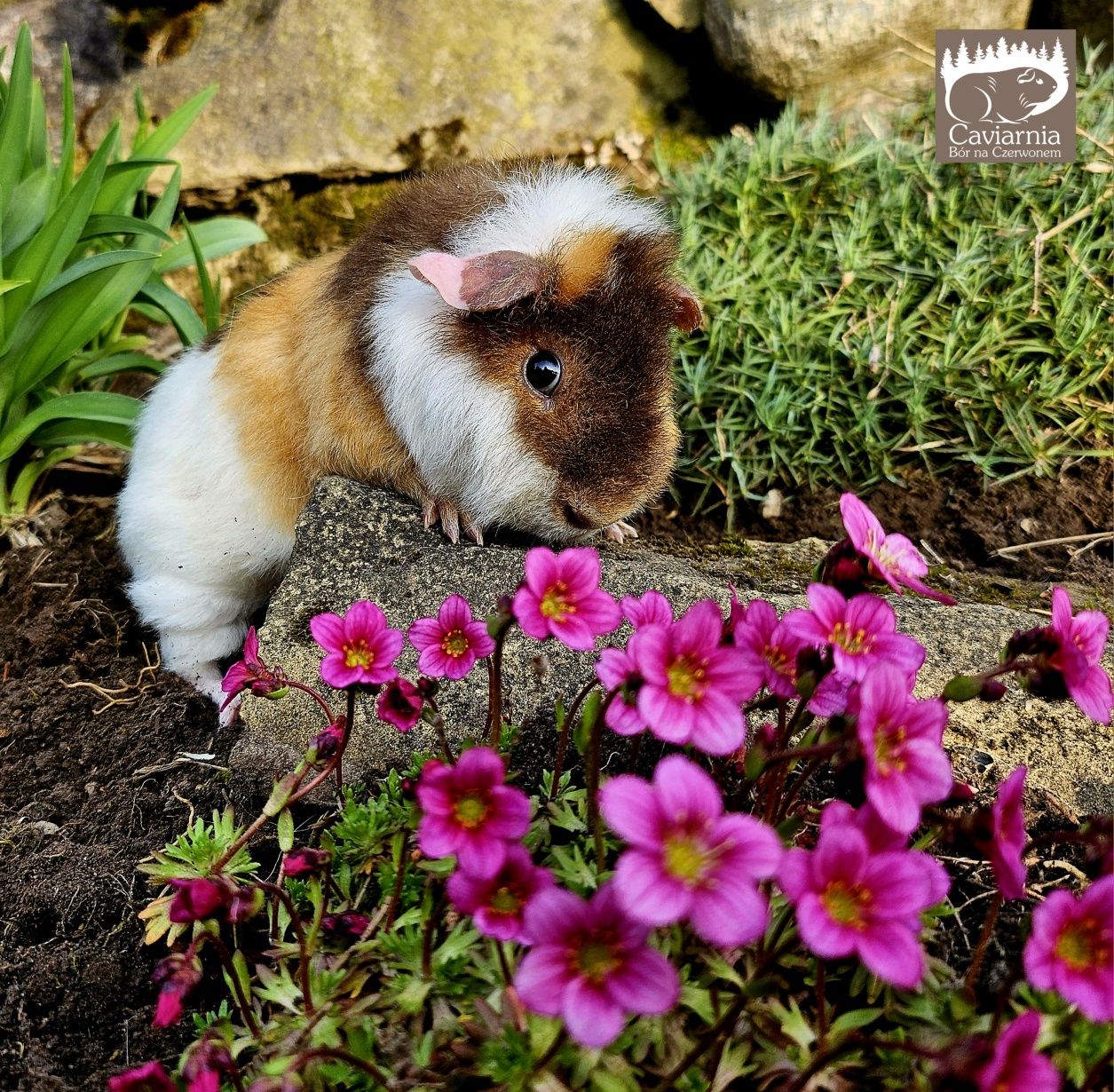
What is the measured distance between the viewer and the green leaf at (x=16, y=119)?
3.96 metres

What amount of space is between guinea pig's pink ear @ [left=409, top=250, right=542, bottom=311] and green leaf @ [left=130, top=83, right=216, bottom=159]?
2.54 m

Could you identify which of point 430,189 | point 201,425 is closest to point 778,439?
point 430,189

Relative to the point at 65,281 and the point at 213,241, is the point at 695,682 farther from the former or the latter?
the point at 213,241

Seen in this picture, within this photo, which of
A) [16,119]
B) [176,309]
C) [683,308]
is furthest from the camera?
[176,309]

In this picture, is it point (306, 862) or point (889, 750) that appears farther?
point (306, 862)

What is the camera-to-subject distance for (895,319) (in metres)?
4.38

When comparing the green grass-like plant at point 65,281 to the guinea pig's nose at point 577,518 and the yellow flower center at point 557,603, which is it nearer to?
the guinea pig's nose at point 577,518

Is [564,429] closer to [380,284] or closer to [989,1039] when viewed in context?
[380,284]

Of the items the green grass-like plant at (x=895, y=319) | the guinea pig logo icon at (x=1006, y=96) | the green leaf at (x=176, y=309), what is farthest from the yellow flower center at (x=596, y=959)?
the guinea pig logo icon at (x=1006, y=96)

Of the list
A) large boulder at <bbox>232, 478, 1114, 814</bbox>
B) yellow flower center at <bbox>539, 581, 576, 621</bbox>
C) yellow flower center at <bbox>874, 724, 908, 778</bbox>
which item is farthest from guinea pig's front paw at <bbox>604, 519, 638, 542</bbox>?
yellow flower center at <bbox>874, 724, 908, 778</bbox>

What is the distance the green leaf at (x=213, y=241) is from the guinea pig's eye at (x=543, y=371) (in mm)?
2464

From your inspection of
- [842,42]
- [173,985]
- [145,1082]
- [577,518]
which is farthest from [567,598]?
[842,42]

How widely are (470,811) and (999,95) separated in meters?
4.71

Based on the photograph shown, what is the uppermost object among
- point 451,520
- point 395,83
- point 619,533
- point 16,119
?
point 16,119
